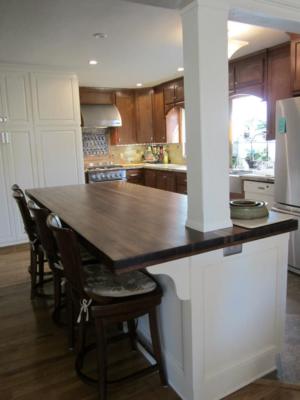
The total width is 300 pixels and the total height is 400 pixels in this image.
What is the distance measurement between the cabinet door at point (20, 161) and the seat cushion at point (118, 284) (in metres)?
3.09

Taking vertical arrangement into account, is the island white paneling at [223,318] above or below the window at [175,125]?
below

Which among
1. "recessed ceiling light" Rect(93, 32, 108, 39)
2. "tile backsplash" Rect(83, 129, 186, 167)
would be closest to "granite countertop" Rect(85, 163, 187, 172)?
"tile backsplash" Rect(83, 129, 186, 167)

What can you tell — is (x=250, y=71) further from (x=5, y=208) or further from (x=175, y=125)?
(x=5, y=208)

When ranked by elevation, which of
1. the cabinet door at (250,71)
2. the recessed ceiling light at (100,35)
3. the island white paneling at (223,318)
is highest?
the recessed ceiling light at (100,35)

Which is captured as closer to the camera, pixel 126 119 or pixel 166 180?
pixel 166 180

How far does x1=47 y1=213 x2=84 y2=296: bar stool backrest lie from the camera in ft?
4.91

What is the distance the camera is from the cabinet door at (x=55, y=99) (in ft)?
14.7

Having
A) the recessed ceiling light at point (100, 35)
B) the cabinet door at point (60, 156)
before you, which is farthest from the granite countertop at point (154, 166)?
the recessed ceiling light at point (100, 35)

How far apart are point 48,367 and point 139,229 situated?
1.09 meters

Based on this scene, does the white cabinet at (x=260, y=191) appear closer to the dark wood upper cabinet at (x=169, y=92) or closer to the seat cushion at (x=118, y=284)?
the seat cushion at (x=118, y=284)

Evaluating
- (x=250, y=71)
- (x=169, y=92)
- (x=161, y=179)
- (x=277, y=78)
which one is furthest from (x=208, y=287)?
(x=169, y=92)

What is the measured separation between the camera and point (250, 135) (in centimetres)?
459

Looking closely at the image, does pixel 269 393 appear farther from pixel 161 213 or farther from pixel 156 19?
pixel 156 19

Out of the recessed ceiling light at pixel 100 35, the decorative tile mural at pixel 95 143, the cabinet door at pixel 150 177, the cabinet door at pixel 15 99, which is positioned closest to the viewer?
the recessed ceiling light at pixel 100 35
